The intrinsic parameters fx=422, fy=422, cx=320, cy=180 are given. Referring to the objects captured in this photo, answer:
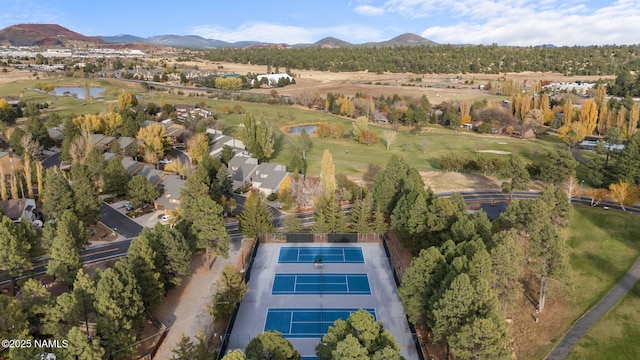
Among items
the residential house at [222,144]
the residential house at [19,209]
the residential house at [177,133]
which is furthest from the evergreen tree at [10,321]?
the residential house at [177,133]

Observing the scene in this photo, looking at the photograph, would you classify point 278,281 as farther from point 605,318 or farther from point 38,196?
point 38,196

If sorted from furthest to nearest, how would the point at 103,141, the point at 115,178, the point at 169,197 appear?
the point at 103,141 → the point at 115,178 → the point at 169,197

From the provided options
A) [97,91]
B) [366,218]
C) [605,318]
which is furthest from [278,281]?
[97,91]

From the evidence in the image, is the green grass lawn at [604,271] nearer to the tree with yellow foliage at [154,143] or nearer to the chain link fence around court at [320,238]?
the chain link fence around court at [320,238]

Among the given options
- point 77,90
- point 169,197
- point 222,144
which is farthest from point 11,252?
point 77,90

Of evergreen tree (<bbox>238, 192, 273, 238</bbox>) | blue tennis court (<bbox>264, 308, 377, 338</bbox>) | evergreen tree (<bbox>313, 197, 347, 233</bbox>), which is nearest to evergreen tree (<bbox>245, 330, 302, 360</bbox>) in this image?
blue tennis court (<bbox>264, 308, 377, 338</bbox>)

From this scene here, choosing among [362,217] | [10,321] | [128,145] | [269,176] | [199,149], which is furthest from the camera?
[128,145]

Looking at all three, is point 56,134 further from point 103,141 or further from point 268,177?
point 268,177
